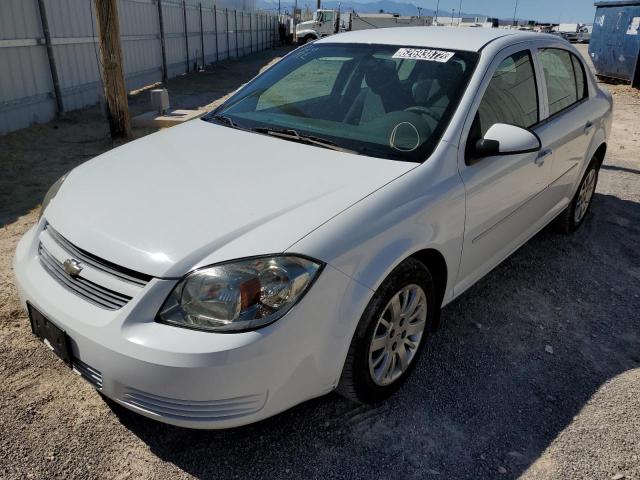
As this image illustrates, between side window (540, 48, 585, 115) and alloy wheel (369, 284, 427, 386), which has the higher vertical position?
side window (540, 48, 585, 115)

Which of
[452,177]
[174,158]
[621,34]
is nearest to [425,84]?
[452,177]

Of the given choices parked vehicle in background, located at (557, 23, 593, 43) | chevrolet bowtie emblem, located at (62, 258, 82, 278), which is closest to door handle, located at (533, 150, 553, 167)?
chevrolet bowtie emblem, located at (62, 258, 82, 278)

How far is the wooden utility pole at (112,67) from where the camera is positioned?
6965mm

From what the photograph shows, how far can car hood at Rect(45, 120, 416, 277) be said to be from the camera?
194cm

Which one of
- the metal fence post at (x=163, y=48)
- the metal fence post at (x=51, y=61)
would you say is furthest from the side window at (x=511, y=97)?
the metal fence post at (x=163, y=48)

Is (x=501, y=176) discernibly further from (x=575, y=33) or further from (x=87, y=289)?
(x=575, y=33)

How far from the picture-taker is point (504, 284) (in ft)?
12.5

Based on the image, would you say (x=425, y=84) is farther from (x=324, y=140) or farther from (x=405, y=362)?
(x=405, y=362)

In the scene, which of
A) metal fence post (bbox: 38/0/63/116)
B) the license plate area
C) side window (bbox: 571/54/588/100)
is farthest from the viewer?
metal fence post (bbox: 38/0/63/116)

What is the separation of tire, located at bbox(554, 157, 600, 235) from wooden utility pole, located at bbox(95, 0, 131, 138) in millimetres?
5997

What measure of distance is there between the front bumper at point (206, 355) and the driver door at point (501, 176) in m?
1.02

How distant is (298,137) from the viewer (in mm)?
2832

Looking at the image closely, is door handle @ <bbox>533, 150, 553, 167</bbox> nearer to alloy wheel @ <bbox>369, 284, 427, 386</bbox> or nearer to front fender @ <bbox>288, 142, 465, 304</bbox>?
front fender @ <bbox>288, 142, 465, 304</bbox>

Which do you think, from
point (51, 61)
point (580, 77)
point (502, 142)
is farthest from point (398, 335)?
point (51, 61)
